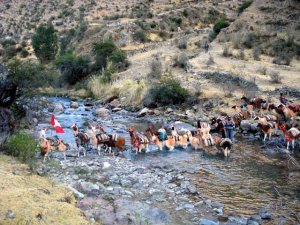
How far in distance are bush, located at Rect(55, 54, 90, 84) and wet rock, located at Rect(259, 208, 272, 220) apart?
36.7 metres

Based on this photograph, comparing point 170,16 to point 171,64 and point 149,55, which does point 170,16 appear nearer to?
point 149,55

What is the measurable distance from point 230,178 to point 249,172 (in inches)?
53.5

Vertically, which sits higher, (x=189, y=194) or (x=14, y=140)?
(x=14, y=140)

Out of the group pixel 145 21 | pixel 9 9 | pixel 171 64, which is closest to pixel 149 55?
pixel 171 64

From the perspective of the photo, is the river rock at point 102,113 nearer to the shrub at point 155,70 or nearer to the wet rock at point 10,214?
the shrub at point 155,70

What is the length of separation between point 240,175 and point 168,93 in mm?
16005

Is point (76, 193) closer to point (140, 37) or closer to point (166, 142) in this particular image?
point (166, 142)

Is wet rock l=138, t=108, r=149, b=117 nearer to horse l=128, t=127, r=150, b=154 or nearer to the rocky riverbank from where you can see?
the rocky riverbank

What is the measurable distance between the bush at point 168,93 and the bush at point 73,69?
52.4 ft

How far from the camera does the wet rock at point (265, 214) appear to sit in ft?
45.0

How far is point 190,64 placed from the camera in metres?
40.6

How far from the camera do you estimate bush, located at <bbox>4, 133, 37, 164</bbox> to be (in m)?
17.1

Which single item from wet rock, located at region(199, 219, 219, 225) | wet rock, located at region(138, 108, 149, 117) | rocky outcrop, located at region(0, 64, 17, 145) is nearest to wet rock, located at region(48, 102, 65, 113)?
wet rock, located at region(138, 108, 149, 117)

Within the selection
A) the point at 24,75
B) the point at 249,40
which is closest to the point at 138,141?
the point at 24,75
